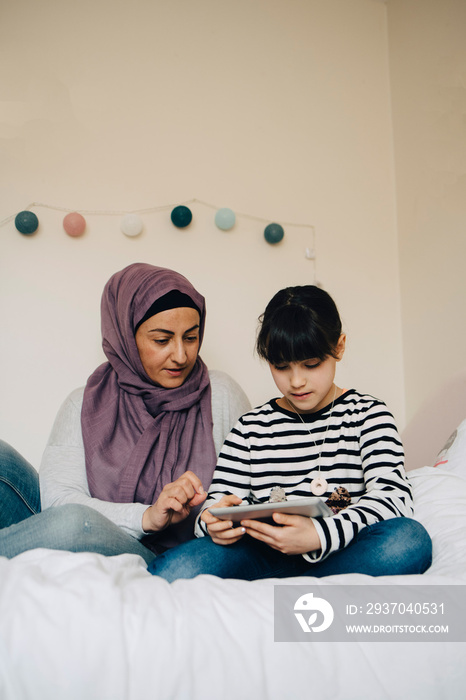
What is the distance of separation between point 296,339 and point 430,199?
1.27m

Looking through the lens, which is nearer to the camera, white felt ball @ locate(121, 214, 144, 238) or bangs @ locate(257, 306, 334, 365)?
bangs @ locate(257, 306, 334, 365)

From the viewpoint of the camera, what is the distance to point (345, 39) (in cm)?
236

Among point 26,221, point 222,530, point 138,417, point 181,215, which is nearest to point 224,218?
point 181,215

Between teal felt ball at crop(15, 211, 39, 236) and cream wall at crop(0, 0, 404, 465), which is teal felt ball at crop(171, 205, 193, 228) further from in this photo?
teal felt ball at crop(15, 211, 39, 236)

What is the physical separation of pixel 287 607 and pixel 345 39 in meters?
2.32

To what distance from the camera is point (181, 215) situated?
2.00m

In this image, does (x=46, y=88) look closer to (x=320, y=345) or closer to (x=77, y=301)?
(x=77, y=301)

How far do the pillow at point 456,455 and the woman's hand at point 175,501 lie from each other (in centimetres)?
53

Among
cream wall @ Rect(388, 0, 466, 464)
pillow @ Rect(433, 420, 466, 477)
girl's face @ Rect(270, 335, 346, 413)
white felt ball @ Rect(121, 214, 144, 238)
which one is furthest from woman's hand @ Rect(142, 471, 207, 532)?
white felt ball @ Rect(121, 214, 144, 238)

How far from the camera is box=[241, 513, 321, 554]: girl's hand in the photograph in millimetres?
899

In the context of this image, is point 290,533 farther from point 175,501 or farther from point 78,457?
point 78,457

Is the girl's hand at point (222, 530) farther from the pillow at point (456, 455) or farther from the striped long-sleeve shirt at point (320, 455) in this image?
the pillow at point (456, 455)

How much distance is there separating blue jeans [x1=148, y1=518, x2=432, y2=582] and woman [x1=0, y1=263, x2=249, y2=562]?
0.82 feet

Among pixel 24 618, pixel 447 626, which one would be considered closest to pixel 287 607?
pixel 447 626
